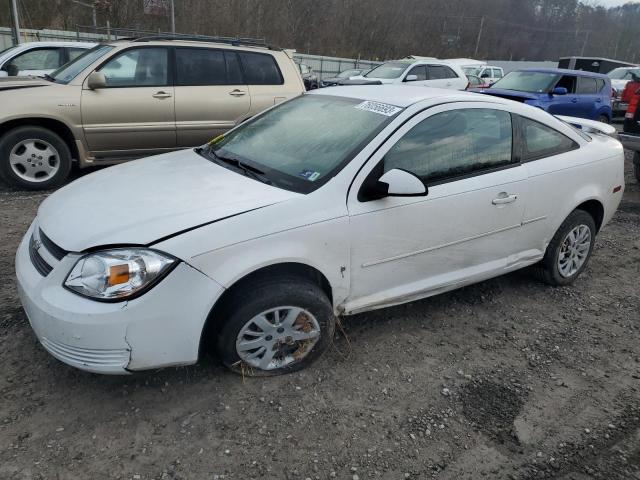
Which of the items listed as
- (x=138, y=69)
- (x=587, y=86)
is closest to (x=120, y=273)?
(x=138, y=69)

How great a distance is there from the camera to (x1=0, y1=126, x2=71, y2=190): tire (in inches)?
233

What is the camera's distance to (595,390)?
3150 millimetres

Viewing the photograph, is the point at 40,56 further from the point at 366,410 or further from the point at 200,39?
the point at 366,410

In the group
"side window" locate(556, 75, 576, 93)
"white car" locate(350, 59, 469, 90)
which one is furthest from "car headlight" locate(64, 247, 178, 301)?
"white car" locate(350, 59, 469, 90)

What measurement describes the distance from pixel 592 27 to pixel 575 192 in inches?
2757

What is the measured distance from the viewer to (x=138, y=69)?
6559mm

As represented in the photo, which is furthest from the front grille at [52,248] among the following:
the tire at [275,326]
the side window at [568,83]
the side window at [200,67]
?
the side window at [568,83]

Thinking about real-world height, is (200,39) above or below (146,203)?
above

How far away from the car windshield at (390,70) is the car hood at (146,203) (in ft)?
39.3

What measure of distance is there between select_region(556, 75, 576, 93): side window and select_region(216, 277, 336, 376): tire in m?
10.3

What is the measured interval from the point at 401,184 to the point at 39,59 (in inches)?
354

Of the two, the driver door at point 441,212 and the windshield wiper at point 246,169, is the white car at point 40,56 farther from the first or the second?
the driver door at point 441,212

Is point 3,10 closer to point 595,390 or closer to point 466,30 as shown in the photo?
point 595,390

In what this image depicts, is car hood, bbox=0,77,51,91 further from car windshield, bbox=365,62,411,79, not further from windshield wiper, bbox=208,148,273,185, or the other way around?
car windshield, bbox=365,62,411,79
